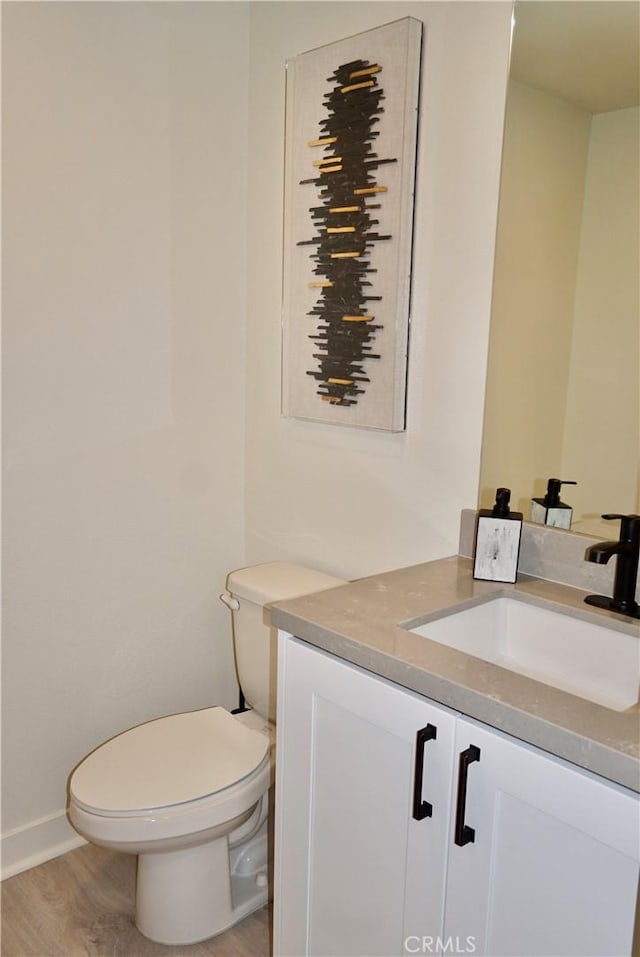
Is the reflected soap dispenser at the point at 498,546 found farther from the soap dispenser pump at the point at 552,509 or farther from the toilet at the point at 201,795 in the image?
the toilet at the point at 201,795

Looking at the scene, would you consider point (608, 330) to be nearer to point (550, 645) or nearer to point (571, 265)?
point (571, 265)

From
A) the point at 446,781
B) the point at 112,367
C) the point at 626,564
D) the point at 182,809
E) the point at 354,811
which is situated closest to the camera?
the point at 446,781

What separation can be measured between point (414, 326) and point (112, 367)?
2.72 ft

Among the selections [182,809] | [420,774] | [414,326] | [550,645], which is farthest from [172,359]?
[420,774]

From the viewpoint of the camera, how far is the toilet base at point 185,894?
1.87m

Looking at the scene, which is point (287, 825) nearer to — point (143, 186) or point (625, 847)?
point (625, 847)

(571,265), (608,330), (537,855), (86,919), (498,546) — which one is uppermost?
(571,265)

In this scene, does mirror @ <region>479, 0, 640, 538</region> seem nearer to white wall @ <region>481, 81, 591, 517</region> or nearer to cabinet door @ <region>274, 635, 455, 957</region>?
white wall @ <region>481, 81, 591, 517</region>

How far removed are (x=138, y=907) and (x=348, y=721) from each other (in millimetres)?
998

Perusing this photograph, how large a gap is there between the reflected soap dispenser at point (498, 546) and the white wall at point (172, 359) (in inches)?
6.8

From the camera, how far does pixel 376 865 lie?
1315mm

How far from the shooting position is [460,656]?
4.09 feet

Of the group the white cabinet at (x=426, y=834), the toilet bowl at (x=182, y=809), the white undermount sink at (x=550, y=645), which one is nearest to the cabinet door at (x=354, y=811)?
the white cabinet at (x=426, y=834)

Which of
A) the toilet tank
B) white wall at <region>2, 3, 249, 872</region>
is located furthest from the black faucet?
white wall at <region>2, 3, 249, 872</region>
